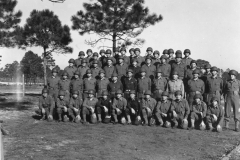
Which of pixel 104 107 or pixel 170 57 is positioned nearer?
pixel 104 107

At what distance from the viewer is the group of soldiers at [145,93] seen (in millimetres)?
7559

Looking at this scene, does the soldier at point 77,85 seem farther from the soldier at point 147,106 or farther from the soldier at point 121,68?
the soldier at point 147,106

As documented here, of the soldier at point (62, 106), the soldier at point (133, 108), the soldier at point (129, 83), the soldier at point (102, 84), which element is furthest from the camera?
the soldier at point (102, 84)

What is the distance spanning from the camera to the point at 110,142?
18.2 ft

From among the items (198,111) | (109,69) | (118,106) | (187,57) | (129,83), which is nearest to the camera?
(198,111)

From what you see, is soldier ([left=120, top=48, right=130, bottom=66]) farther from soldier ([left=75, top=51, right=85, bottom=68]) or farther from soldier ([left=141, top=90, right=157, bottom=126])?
soldier ([left=141, top=90, right=157, bottom=126])

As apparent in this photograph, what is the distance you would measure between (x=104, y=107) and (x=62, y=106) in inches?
50.4

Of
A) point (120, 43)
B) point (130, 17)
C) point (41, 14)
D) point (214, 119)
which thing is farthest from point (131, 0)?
point (214, 119)

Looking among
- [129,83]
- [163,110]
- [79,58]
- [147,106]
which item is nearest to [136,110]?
[147,106]

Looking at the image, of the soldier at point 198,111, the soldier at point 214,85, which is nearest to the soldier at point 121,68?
the soldier at point 198,111

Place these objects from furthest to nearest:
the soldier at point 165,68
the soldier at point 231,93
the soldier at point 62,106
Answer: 1. the soldier at point 165,68
2. the soldier at point 62,106
3. the soldier at point 231,93

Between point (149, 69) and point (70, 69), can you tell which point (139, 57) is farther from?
point (70, 69)

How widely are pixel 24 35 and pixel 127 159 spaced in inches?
680

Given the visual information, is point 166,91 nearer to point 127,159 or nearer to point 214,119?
point 214,119
